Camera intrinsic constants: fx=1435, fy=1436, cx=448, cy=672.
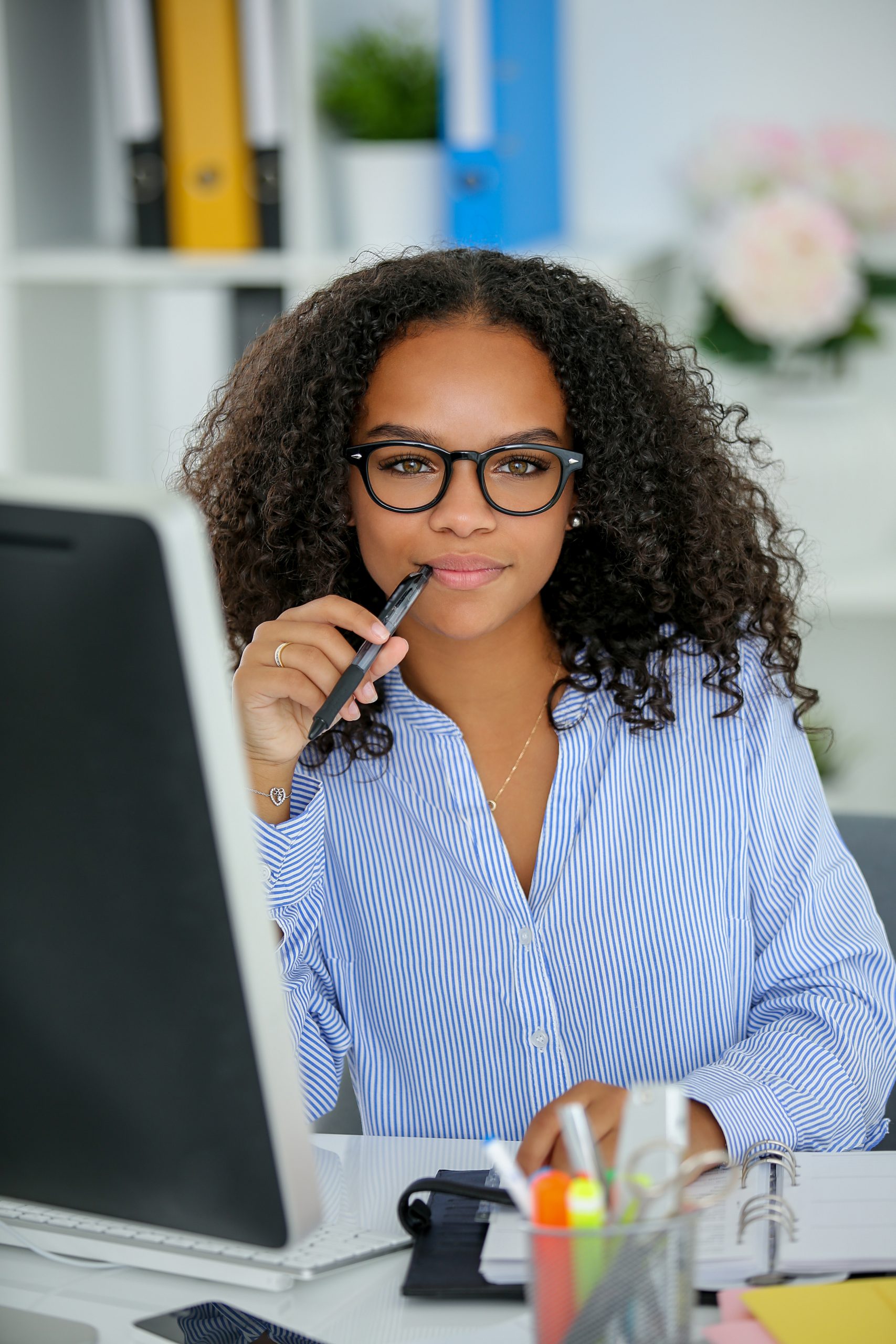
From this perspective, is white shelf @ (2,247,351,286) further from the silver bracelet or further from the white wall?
the silver bracelet

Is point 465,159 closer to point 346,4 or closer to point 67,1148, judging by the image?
point 346,4

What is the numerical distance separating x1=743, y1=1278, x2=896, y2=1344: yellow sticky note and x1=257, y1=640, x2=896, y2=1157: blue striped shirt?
1.44ft

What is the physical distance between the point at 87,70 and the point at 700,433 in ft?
4.77

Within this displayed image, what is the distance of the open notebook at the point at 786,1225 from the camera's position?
80cm

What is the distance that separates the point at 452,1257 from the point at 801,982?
1.62 ft

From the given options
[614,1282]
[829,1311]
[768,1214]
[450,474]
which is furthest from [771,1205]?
[450,474]

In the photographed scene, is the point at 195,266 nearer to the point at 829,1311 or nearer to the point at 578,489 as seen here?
the point at 578,489

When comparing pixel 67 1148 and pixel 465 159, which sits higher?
pixel 465 159

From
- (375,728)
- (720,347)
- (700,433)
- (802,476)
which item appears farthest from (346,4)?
(375,728)

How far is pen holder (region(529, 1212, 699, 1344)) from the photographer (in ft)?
2.03

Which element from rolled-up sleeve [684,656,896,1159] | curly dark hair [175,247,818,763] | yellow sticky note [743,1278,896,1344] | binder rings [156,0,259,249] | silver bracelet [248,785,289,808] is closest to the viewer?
yellow sticky note [743,1278,896,1344]

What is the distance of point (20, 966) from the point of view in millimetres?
705

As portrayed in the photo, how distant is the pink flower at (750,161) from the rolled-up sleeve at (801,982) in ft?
3.64

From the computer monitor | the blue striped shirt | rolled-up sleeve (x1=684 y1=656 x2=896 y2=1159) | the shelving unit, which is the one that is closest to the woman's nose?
the blue striped shirt
